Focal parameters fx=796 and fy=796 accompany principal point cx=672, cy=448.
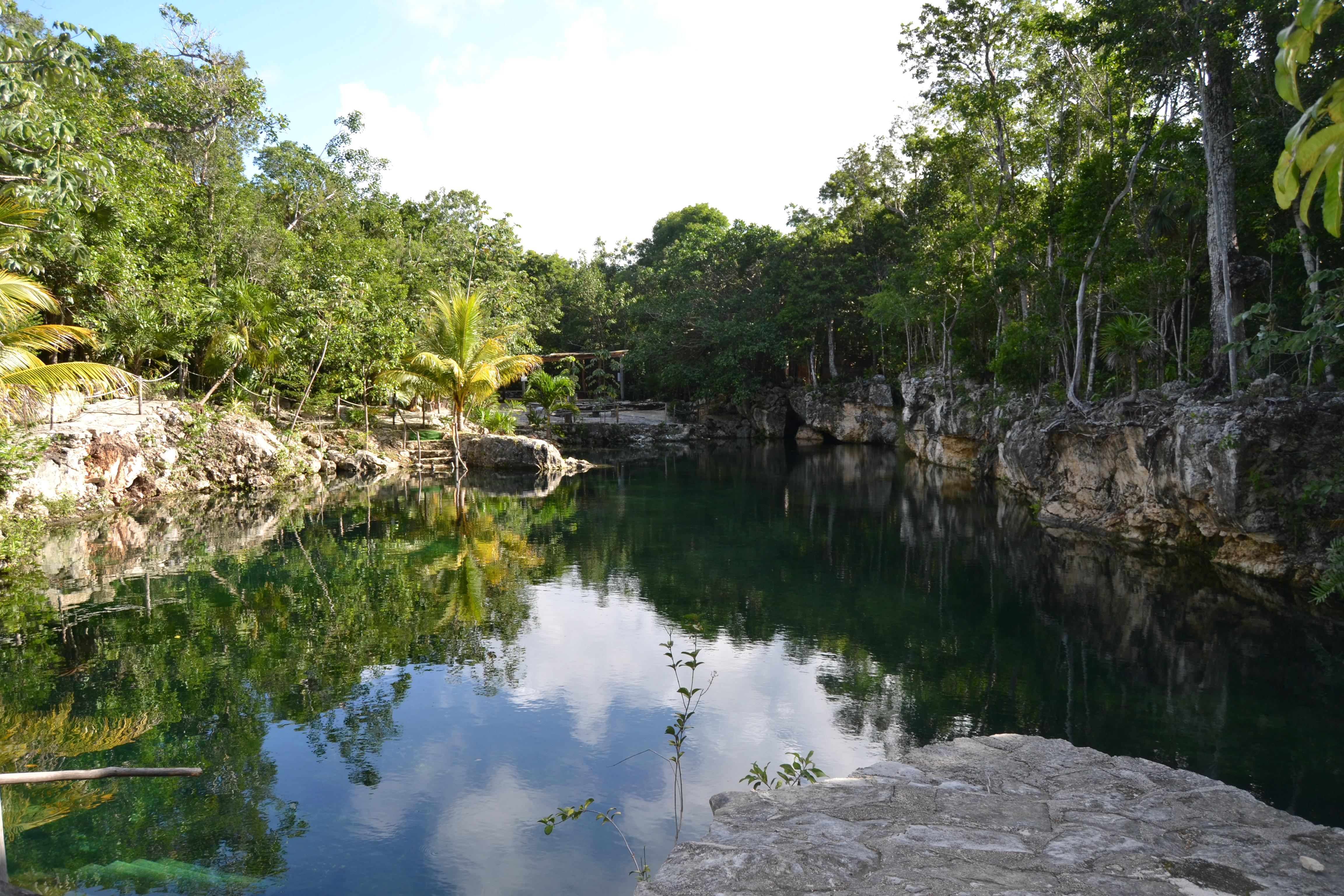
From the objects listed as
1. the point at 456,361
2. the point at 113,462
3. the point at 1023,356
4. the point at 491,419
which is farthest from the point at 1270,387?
the point at 491,419

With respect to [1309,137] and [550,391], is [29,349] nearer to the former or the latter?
[550,391]

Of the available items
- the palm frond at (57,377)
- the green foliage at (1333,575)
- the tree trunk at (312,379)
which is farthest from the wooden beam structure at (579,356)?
the green foliage at (1333,575)

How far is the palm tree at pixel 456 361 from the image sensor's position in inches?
826

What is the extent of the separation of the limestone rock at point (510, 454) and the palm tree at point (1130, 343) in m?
14.4

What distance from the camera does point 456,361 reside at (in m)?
21.4

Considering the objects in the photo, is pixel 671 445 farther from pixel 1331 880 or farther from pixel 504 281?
pixel 1331 880

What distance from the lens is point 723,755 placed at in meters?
5.37

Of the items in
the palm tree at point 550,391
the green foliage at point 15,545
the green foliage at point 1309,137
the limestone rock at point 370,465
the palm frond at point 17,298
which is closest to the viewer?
the green foliage at point 1309,137

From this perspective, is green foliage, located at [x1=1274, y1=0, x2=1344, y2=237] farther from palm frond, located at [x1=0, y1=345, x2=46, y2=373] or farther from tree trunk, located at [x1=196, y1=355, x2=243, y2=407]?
tree trunk, located at [x1=196, y1=355, x2=243, y2=407]

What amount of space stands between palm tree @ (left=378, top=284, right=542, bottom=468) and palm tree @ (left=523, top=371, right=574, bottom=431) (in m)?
4.06

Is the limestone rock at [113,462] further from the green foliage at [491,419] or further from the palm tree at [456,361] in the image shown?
the green foliage at [491,419]

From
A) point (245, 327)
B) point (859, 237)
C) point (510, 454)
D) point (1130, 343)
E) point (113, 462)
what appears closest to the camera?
point (1130, 343)

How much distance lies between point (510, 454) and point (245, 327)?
7579mm

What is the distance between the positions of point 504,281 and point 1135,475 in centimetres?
2483
